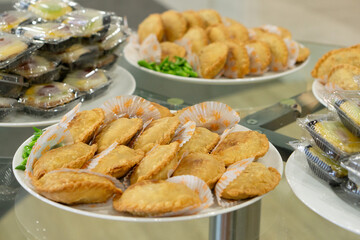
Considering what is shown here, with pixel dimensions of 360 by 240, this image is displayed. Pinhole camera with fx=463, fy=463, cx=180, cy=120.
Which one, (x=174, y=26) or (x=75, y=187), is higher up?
(x=75, y=187)

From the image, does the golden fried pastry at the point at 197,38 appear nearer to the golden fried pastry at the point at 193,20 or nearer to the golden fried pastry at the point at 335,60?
the golden fried pastry at the point at 193,20

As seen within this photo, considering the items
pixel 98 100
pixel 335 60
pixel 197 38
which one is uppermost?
pixel 335 60

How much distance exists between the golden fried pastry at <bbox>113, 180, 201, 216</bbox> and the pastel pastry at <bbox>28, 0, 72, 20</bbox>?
3.19 ft

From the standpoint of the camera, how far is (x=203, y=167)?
0.99 metres

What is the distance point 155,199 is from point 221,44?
101cm

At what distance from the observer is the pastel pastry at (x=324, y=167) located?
96 cm

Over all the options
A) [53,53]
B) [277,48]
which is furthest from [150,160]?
[277,48]

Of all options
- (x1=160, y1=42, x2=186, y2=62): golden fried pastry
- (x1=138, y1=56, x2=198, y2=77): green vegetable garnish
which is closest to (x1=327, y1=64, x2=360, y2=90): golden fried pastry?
(x1=138, y1=56, x2=198, y2=77): green vegetable garnish

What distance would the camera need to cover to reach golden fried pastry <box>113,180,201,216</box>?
2.83ft

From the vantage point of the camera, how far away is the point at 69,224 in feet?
3.12

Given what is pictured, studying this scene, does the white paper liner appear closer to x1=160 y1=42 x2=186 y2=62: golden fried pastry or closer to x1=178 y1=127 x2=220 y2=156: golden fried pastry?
x1=178 y1=127 x2=220 y2=156: golden fried pastry

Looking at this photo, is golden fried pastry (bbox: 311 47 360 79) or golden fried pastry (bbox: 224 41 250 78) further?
golden fried pastry (bbox: 224 41 250 78)

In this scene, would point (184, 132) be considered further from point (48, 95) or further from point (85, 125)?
point (48, 95)

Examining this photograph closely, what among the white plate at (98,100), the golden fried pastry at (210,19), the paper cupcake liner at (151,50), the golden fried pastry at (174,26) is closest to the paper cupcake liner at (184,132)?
the white plate at (98,100)
